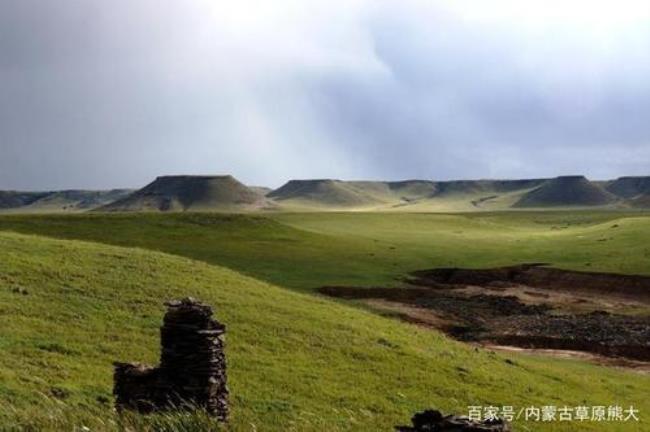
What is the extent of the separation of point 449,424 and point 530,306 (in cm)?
5221

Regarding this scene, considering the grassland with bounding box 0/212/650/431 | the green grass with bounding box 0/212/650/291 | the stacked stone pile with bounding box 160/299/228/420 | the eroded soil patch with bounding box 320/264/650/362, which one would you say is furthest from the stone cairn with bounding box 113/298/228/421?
the green grass with bounding box 0/212/650/291

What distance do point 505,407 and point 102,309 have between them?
16.6m

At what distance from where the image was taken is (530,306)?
198 feet

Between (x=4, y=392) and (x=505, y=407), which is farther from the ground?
(x=4, y=392)

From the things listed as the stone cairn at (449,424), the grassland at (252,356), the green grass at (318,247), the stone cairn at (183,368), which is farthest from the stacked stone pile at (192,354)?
the green grass at (318,247)

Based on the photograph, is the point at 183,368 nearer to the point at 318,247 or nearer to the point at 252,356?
the point at 252,356

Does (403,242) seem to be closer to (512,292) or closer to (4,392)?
(512,292)

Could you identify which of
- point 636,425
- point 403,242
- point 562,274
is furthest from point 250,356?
point 403,242

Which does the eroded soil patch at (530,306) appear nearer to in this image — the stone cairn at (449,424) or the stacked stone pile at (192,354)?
the stacked stone pile at (192,354)

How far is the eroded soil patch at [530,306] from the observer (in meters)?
48.0

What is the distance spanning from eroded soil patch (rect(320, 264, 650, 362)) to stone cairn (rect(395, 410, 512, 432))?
37470 mm

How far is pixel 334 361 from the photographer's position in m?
29.0

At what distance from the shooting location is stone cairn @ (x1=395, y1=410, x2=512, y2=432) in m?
10.4

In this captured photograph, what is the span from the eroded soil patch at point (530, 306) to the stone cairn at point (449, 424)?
3747 centimetres
